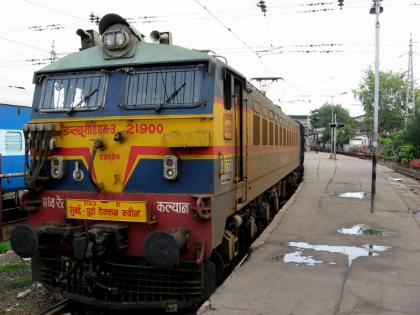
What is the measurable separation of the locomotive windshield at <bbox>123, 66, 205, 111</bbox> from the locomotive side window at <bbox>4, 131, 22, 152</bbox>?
7792 mm

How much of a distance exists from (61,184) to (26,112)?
26.0ft

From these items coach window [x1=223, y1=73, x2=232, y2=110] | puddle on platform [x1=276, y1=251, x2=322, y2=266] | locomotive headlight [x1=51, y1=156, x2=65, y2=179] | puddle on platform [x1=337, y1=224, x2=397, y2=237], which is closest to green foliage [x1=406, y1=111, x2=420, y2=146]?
puddle on platform [x1=337, y1=224, x2=397, y2=237]

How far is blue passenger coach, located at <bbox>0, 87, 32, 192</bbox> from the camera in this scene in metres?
12.2

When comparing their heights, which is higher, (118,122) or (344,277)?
(118,122)

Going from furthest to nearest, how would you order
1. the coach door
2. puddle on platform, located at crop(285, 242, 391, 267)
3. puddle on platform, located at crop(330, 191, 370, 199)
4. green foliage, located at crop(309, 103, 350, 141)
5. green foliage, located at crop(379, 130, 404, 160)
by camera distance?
green foliage, located at crop(309, 103, 350, 141) → green foliage, located at crop(379, 130, 404, 160) → puddle on platform, located at crop(330, 191, 370, 199) → puddle on platform, located at crop(285, 242, 391, 267) → the coach door

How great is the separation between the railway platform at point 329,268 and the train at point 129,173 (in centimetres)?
69

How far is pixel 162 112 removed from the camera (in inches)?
220

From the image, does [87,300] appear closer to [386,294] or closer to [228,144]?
[228,144]

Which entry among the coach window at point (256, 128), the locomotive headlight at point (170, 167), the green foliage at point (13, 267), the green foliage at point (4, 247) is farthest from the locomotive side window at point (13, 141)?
the locomotive headlight at point (170, 167)

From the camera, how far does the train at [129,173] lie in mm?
5430

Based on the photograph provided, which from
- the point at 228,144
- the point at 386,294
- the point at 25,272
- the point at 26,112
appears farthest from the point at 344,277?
the point at 26,112

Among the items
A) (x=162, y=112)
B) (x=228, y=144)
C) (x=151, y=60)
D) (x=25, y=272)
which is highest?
(x=151, y=60)

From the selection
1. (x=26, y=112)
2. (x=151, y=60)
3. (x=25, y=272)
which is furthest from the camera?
(x=26, y=112)

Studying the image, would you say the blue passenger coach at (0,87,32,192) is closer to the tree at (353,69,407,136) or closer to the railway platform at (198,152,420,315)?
the railway platform at (198,152,420,315)
